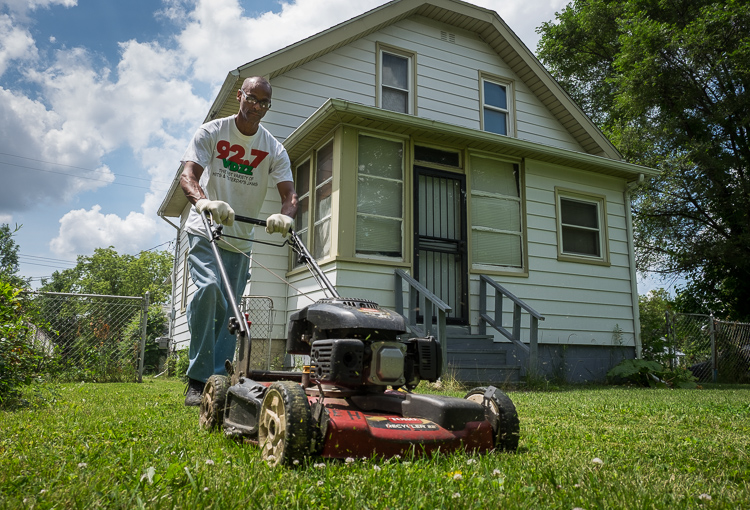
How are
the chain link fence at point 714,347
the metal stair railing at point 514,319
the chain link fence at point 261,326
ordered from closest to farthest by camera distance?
the metal stair railing at point 514,319 < the chain link fence at point 261,326 < the chain link fence at point 714,347

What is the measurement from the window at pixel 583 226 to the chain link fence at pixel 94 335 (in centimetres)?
690

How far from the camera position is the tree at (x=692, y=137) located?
49.8ft

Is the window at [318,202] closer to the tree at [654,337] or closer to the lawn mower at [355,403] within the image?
the lawn mower at [355,403]

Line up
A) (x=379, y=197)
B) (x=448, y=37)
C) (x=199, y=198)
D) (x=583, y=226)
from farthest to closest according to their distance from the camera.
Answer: (x=448, y=37)
(x=583, y=226)
(x=379, y=197)
(x=199, y=198)

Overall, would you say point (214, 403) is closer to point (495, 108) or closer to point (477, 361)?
point (477, 361)

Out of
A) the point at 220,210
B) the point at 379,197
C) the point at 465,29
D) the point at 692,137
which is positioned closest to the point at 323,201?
the point at 379,197

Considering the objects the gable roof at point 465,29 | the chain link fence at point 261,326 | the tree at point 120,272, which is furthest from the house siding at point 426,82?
the tree at point 120,272

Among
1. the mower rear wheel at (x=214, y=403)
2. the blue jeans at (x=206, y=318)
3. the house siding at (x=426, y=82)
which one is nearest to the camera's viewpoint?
the mower rear wheel at (x=214, y=403)

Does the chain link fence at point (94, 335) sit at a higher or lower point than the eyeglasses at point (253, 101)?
lower

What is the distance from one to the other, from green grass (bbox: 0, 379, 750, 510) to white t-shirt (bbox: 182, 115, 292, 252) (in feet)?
5.13

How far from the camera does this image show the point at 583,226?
408 inches

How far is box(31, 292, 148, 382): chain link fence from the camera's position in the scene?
334 inches

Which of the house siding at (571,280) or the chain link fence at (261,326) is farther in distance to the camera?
the house siding at (571,280)

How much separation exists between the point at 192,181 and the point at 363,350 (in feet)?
6.43
